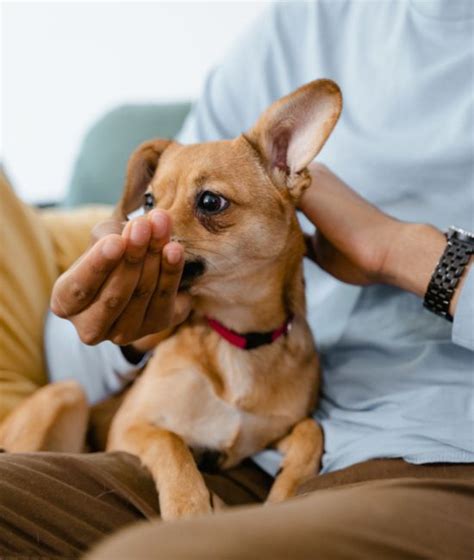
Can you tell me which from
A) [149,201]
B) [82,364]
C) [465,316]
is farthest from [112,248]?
[82,364]

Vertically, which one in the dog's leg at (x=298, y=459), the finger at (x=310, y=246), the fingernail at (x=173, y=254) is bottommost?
the dog's leg at (x=298, y=459)

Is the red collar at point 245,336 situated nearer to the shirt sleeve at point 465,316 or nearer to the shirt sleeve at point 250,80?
the shirt sleeve at point 465,316

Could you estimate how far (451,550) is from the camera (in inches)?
26.5

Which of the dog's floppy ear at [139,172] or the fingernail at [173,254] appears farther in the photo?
the dog's floppy ear at [139,172]

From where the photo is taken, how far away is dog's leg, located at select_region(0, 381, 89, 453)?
1.30m

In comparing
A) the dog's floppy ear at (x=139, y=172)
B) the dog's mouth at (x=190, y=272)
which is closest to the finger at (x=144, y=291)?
the dog's mouth at (x=190, y=272)

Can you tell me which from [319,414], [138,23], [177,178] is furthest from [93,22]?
[319,414]

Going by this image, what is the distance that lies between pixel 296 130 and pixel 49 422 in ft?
2.37

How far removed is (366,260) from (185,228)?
1.10ft

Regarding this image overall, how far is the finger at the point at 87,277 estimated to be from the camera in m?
0.87

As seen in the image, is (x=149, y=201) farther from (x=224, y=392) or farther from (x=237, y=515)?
(x=237, y=515)

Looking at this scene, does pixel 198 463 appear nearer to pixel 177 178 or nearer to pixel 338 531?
pixel 177 178

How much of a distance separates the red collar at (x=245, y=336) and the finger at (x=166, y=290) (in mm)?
209

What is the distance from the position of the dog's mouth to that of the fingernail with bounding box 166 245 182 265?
0.48ft
